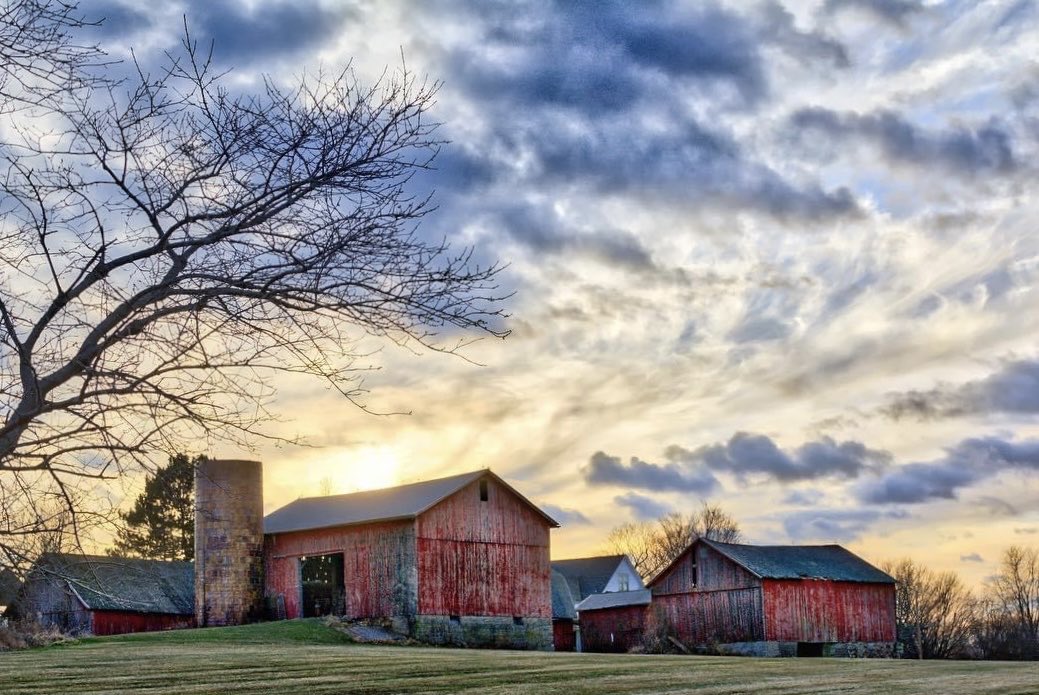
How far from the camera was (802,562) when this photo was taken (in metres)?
58.0

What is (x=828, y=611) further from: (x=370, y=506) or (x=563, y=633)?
(x=370, y=506)

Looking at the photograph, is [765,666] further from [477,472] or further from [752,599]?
[752,599]

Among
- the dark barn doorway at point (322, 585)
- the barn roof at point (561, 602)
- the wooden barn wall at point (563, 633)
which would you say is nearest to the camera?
the dark barn doorway at point (322, 585)

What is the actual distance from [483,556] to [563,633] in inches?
767

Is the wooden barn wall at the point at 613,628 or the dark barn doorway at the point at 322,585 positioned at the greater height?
the dark barn doorway at the point at 322,585

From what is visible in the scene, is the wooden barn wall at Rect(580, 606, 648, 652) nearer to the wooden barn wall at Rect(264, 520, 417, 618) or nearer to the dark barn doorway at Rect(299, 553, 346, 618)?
the dark barn doorway at Rect(299, 553, 346, 618)

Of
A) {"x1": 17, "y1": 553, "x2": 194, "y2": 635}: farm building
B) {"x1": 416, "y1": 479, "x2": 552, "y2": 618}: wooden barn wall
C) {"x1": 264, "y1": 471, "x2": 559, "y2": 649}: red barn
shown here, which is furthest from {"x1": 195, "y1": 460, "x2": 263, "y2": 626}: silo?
{"x1": 416, "y1": 479, "x2": 552, "y2": 618}: wooden barn wall

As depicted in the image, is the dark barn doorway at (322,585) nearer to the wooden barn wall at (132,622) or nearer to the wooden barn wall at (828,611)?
the wooden barn wall at (132,622)

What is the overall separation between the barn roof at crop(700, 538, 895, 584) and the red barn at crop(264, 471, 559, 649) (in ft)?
36.5

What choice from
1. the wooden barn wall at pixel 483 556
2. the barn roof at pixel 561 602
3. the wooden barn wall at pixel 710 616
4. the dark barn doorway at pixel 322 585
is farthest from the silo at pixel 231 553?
the wooden barn wall at pixel 710 616

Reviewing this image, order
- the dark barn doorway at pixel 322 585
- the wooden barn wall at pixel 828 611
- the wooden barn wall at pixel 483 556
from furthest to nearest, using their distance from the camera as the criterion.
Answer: the wooden barn wall at pixel 828 611
the dark barn doorway at pixel 322 585
the wooden barn wall at pixel 483 556

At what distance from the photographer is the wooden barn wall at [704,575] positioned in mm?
55312

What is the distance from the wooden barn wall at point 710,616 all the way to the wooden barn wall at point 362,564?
17.5 metres

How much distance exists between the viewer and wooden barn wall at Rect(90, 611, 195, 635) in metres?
53.7
